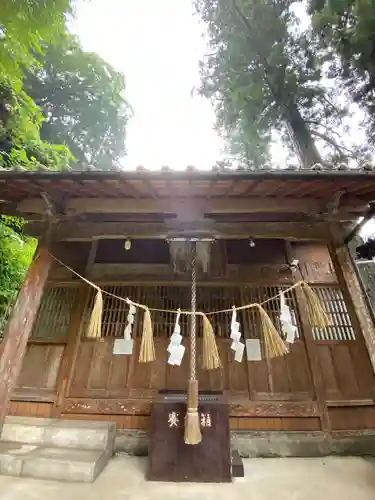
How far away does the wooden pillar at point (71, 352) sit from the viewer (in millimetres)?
5219

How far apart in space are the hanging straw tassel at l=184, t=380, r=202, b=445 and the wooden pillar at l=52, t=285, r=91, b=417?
274 centimetres

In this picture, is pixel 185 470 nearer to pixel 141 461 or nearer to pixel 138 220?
pixel 141 461

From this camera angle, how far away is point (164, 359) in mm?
5461

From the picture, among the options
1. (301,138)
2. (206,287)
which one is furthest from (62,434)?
(301,138)

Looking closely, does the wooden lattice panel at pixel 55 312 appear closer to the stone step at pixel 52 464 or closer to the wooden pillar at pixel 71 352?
the wooden pillar at pixel 71 352

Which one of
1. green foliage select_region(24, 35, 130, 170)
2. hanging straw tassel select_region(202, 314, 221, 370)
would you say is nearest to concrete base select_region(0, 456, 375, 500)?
hanging straw tassel select_region(202, 314, 221, 370)

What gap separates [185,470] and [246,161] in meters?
13.2

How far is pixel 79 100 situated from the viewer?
18.0m

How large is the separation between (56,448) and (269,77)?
13.4 metres

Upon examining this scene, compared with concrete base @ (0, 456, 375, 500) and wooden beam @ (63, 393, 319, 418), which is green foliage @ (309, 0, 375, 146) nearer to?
wooden beam @ (63, 393, 319, 418)

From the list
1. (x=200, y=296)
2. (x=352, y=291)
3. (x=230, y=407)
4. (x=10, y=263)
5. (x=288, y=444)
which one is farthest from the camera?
(x=10, y=263)

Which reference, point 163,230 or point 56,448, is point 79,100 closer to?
point 163,230

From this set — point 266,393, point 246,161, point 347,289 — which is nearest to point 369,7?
point 246,161

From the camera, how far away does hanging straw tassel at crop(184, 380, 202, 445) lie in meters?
3.53
